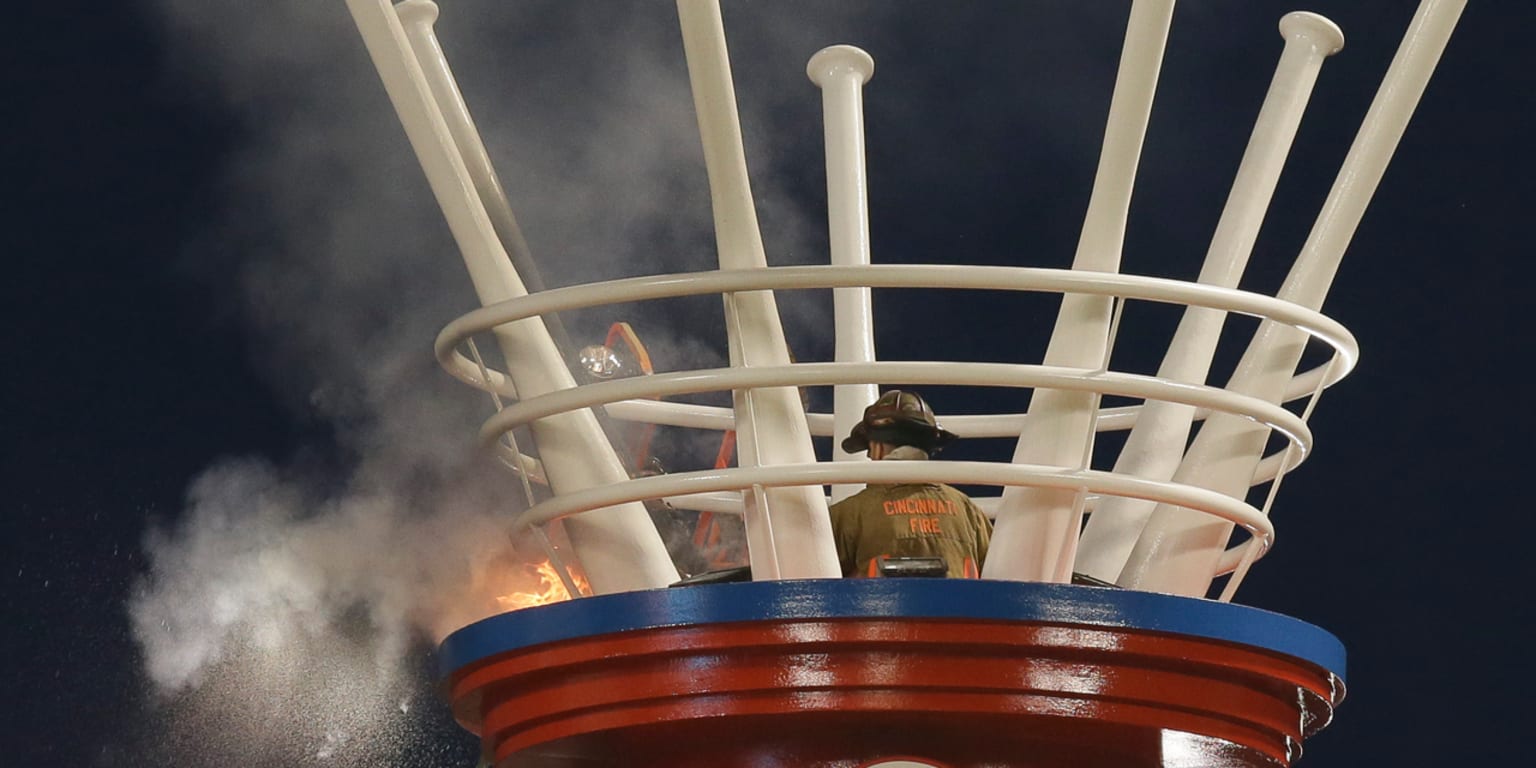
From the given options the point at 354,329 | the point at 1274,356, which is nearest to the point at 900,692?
the point at 1274,356

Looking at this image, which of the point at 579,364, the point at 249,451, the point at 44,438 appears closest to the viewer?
the point at 579,364

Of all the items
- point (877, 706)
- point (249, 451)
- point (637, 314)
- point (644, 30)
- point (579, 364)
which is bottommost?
point (877, 706)

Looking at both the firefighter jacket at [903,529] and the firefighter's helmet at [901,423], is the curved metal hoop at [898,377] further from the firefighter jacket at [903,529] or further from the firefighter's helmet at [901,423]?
the firefighter's helmet at [901,423]

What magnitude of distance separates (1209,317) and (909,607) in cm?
146

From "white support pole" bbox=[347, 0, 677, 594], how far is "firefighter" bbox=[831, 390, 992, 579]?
0.49 meters

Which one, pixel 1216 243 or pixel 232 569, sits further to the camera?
pixel 232 569

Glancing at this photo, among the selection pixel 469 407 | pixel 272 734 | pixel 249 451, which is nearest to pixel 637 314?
pixel 469 407

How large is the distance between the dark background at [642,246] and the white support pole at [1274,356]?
438 cm

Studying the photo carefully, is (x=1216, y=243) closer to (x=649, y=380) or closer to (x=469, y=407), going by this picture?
(x=649, y=380)

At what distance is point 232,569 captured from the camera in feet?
27.8

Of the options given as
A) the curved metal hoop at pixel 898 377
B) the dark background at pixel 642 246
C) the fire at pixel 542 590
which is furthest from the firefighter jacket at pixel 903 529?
the dark background at pixel 642 246

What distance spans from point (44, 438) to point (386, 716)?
2.33 meters

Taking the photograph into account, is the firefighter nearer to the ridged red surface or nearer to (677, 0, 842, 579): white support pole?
(677, 0, 842, 579): white support pole

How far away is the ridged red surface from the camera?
11.2 ft
